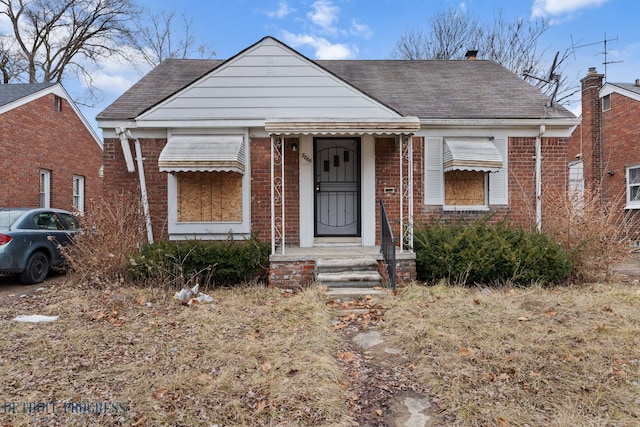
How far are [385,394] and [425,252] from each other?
11.9ft

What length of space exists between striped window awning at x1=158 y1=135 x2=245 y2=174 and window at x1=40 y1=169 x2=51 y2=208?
27.3 feet

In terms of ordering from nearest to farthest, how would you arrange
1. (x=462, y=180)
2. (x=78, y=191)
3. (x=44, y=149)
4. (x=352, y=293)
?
1. (x=352, y=293)
2. (x=462, y=180)
3. (x=44, y=149)
4. (x=78, y=191)

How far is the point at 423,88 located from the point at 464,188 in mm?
2832

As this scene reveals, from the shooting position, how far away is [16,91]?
11930mm

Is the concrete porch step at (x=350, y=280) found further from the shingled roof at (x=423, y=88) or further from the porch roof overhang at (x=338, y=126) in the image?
the shingled roof at (x=423, y=88)

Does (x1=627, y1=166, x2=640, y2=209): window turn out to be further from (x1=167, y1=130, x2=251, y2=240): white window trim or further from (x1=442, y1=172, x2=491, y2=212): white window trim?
(x1=167, y1=130, x2=251, y2=240): white window trim

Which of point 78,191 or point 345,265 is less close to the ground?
point 78,191

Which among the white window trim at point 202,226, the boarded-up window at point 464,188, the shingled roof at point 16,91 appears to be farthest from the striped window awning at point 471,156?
the shingled roof at point 16,91

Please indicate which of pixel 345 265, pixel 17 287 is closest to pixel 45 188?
pixel 17 287

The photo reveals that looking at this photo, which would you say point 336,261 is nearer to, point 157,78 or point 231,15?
point 157,78

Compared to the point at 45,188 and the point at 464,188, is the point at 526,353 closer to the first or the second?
the point at 464,188

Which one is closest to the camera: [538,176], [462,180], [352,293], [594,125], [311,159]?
[352,293]

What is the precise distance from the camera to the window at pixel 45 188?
1223 centimetres

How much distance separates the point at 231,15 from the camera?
41.4 feet
